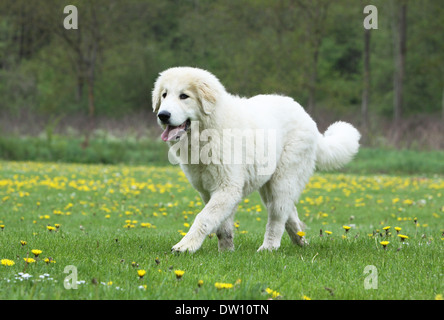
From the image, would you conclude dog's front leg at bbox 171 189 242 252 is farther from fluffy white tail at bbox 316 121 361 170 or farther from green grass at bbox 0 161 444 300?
fluffy white tail at bbox 316 121 361 170

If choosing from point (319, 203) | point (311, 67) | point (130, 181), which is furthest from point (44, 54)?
point (319, 203)

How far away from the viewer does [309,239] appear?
5809mm

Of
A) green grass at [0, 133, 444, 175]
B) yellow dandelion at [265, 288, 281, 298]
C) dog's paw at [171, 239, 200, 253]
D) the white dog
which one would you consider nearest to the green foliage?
green grass at [0, 133, 444, 175]

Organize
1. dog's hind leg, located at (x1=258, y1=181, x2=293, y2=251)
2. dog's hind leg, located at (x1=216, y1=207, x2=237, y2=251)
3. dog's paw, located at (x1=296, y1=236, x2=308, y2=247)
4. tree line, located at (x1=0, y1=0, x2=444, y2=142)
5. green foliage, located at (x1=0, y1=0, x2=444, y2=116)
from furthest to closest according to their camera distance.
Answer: green foliage, located at (x1=0, y1=0, x2=444, y2=116) < tree line, located at (x1=0, y1=0, x2=444, y2=142) < dog's paw, located at (x1=296, y1=236, x2=308, y2=247) < dog's hind leg, located at (x1=258, y1=181, x2=293, y2=251) < dog's hind leg, located at (x1=216, y1=207, x2=237, y2=251)

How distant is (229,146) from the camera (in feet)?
15.5

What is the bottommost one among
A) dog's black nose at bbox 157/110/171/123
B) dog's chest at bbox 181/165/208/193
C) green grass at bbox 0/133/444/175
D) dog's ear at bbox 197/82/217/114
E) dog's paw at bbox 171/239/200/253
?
green grass at bbox 0/133/444/175

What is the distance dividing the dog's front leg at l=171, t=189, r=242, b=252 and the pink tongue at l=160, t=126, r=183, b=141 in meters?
0.66

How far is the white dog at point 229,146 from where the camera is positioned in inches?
177

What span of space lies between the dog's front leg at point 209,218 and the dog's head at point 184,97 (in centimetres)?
68

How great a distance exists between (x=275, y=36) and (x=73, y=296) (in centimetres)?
2497

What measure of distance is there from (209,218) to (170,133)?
82cm

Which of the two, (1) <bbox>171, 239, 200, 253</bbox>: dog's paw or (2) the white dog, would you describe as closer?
(1) <bbox>171, 239, 200, 253</bbox>: dog's paw

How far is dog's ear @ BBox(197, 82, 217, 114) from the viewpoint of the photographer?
4.59 meters

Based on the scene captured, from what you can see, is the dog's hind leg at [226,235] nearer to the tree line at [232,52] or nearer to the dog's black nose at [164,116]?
the dog's black nose at [164,116]
